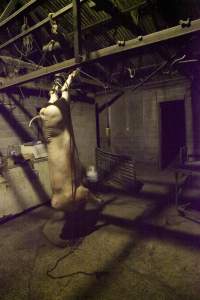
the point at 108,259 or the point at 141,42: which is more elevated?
the point at 141,42

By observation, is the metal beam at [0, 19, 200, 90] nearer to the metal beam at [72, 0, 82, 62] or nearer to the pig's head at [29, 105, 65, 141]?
the metal beam at [72, 0, 82, 62]

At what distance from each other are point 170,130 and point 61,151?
984cm

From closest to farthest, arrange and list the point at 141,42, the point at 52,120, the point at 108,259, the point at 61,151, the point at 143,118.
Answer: the point at 141,42 < the point at 52,120 < the point at 61,151 < the point at 108,259 < the point at 143,118

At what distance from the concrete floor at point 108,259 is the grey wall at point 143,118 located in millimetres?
5510

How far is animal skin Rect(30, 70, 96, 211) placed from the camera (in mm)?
3643

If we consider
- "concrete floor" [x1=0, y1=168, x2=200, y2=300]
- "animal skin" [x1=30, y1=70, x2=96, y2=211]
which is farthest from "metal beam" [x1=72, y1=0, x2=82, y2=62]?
"concrete floor" [x1=0, y1=168, x2=200, y2=300]

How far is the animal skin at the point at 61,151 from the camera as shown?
3.64 m

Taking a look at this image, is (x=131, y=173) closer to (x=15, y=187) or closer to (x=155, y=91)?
(x=15, y=187)

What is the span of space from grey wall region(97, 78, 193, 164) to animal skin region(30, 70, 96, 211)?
26.3 feet

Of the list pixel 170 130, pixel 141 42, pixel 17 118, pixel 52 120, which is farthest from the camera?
pixel 170 130

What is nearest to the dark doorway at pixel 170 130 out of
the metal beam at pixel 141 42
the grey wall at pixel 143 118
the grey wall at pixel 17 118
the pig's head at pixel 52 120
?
the grey wall at pixel 143 118

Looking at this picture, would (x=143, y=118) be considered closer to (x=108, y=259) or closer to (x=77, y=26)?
(x=77, y=26)

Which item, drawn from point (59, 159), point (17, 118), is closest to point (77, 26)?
point (59, 159)

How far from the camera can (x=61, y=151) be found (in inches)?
148
